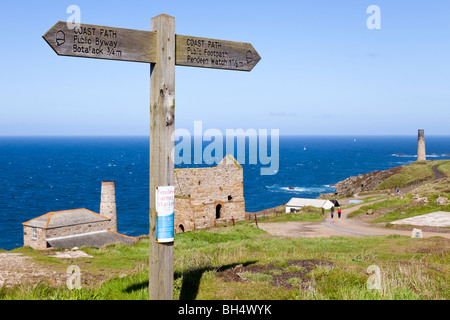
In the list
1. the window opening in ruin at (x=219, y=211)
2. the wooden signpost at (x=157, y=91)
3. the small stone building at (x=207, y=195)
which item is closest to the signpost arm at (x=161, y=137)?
the wooden signpost at (x=157, y=91)

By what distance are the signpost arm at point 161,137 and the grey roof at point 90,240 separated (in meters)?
26.0

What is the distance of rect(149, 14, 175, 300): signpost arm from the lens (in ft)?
17.1

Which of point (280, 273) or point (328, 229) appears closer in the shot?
point (280, 273)

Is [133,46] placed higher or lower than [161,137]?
higher

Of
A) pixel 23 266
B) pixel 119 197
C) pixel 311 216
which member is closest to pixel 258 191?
pixel 119 197

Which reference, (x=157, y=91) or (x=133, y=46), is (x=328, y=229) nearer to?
(x=157, y=91)

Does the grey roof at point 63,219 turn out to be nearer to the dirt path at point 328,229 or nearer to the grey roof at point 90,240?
the grey roof at point 90,240

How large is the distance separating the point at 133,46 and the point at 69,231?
30733 millimetres

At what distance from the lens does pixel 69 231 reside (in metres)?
32.8

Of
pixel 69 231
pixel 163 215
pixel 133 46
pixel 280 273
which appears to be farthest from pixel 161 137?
pixel 69 231

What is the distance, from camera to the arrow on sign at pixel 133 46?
4887 millimetres
